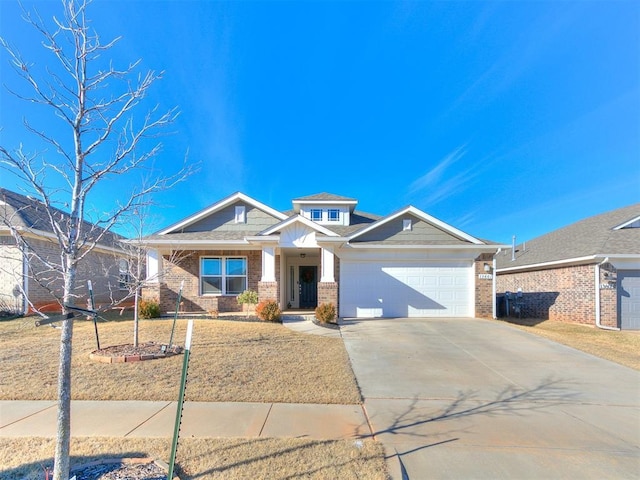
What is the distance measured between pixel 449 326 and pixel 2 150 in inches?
475

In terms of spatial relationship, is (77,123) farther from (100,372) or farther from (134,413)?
(100,372)

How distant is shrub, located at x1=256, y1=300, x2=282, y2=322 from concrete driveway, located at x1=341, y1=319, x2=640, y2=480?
3.61 meters

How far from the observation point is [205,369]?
20.1ft

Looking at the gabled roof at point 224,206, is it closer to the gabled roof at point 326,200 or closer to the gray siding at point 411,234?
the gabled roof at point 326,200

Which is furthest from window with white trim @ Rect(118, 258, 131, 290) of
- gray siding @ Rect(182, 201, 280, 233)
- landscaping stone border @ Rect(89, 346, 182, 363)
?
gray siding @ Rect(182, 201, 280, 233)

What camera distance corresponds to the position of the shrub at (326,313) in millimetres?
11422

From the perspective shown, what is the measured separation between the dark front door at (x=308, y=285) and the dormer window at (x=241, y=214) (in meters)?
3.64

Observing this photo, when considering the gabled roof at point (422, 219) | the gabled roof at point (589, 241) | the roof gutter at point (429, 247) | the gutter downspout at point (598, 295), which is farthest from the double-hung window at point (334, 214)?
the gutter downspout at point (598, 295)

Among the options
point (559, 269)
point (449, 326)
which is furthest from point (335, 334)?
point (559, 269)

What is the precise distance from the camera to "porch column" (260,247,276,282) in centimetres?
1253

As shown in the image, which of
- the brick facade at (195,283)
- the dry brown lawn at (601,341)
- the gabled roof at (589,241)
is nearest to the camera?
the dry brown lawn at (601,341)

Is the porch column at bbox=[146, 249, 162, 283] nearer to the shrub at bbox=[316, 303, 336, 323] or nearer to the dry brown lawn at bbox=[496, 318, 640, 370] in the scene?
the shrub at bbox=[316, 303, 336, 323]

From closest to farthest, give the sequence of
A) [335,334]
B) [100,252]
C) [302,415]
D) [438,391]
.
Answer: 1. [302,415]
2. [438,391]
3. [335,334]
4. [100,252]

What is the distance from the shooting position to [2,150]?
8.97 ft
